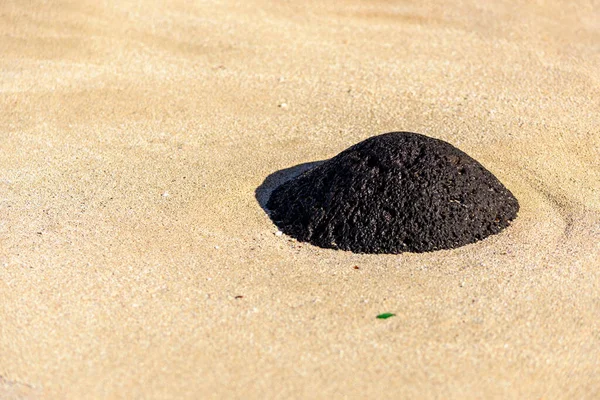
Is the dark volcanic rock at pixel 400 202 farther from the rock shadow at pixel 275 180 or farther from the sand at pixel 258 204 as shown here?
the rock shadow at pixel 275 180

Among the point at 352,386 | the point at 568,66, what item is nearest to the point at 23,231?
the point at 352,386

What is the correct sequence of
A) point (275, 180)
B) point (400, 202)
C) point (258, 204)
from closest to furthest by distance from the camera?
point (400, 202), point (258, 204), point (275, 180)

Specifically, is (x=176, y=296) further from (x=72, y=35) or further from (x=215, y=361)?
(x=72, y=35)

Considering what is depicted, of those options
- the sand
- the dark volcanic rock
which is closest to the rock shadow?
the sand

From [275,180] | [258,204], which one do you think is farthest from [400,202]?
[275,180]

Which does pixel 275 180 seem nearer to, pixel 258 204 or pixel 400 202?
pixel 258 204

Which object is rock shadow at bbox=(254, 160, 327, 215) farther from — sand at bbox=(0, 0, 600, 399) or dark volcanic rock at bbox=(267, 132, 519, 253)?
dark volcanic rock at bbox=(267, 132, 519, 253)

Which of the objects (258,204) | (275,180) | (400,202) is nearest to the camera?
(400,202)

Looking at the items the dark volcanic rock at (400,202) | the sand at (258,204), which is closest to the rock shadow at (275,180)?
the sand at (258,204)
